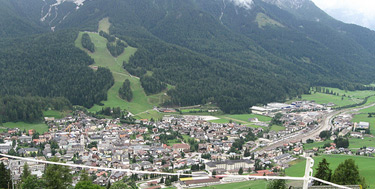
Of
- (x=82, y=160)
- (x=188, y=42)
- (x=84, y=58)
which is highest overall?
(x=188, y=42)

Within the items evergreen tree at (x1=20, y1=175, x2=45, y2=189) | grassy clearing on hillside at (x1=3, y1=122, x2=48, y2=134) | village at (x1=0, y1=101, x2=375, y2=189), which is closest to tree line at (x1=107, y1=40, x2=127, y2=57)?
village at (x1=0, y1=101, x2=375, y2=189)

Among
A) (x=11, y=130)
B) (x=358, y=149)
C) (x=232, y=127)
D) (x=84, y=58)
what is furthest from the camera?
(x=84, y=58)

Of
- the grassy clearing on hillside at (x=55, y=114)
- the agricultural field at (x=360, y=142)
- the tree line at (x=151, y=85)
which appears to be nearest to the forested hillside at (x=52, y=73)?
the tree line at (x=151, y=85)

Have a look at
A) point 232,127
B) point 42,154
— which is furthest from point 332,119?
point 42,154

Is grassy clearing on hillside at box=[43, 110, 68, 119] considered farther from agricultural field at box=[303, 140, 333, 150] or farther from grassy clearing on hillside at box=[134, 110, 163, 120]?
agricultural field at box=[303, 140, 333, 150]

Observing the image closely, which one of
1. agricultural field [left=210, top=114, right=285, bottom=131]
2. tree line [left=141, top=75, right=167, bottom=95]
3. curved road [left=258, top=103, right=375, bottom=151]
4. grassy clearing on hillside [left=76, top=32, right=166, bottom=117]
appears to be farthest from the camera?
tree line [left=141, top=75, right=167, bottom=95]

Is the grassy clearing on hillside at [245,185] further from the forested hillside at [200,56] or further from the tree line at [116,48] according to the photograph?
the tree line at [116,48]

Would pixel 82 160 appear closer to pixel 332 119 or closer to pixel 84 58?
pixel 332 119
